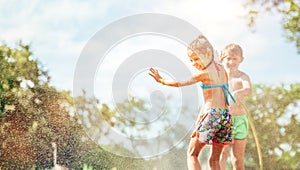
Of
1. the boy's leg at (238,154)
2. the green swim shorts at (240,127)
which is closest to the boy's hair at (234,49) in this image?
the green swim shorts at (240,127)

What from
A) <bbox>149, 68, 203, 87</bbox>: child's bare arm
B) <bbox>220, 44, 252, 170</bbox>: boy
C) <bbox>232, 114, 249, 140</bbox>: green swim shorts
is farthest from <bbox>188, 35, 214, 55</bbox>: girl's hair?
<bbox>232, 114, 249, 140</bbox>: green swim shorts

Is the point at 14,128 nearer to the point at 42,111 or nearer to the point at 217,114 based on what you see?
the point at 42,111

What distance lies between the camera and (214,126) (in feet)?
15.7

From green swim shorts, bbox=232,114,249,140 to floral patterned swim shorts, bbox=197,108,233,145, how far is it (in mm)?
887

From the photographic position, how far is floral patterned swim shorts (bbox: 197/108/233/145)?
15.7 ft

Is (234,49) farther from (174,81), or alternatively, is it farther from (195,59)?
(174,81)

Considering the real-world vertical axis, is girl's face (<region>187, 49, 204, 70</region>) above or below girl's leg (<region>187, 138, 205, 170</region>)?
above

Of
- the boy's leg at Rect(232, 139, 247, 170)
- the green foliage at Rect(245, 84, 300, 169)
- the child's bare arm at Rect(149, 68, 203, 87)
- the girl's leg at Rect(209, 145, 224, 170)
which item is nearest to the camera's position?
the child's bare arm at Rect(149, 68, 203, 87)

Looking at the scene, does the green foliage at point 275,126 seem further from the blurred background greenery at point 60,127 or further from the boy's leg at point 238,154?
the boy's leg at point 238,154

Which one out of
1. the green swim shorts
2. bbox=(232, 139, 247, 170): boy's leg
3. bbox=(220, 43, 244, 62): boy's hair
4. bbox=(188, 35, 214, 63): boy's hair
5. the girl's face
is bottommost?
bbox=(232, 139, 247, 170): boy's leg

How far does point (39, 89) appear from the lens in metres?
13.3

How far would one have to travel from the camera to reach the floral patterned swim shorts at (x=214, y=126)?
4793 mm

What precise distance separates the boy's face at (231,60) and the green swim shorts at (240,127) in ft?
2.00

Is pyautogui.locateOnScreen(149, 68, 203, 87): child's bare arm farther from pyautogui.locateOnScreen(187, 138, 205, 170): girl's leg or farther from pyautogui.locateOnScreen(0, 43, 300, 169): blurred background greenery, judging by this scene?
pyautogui.locateOnScreen(0, 43, 300, 169): blurred background greenery
